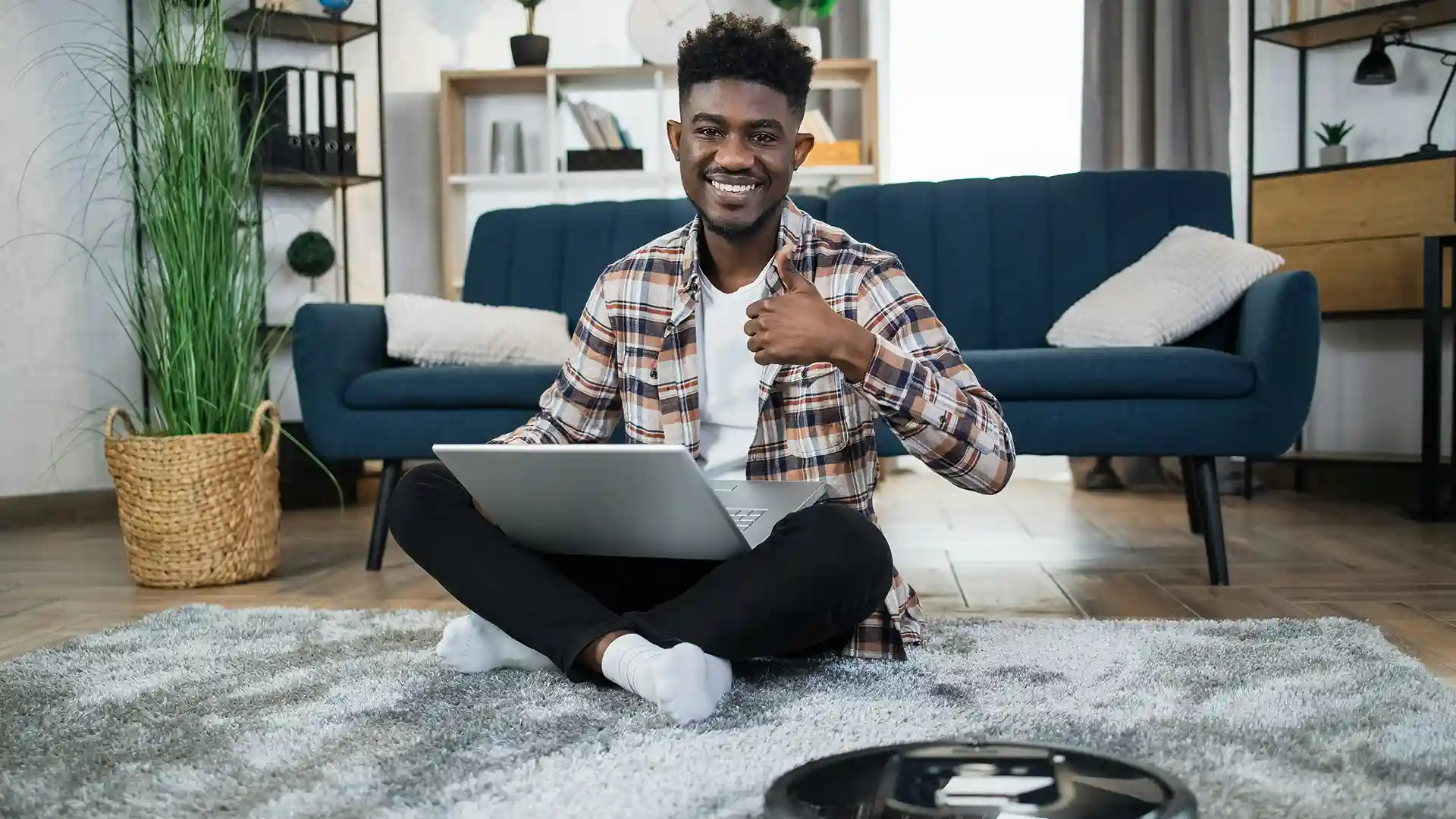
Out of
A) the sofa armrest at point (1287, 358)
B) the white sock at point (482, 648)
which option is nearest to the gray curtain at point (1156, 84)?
the sofa armrest at point (1287, 358)

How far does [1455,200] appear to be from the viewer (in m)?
3.46

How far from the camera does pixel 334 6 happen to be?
399 centimetres

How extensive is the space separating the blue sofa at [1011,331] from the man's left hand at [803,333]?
110 centimetres

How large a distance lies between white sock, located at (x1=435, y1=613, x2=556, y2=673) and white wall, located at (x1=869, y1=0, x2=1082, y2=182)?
323 centimetres

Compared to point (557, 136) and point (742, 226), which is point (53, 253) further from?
point (742, 226)

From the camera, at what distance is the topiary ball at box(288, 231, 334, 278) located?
407 centimetres

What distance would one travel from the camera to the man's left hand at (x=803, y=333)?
4.07 ft

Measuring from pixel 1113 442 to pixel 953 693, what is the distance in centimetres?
106

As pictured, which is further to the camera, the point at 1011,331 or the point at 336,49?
the point at 336,49

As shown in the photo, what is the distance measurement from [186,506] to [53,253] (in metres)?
1.54

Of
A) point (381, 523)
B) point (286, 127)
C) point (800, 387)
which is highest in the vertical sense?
point (286, 127)

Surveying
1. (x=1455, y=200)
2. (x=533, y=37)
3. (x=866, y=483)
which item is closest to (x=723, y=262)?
(x=866, y=483)

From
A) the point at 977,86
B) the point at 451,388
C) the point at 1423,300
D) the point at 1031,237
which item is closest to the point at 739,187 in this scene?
the point at 451,388

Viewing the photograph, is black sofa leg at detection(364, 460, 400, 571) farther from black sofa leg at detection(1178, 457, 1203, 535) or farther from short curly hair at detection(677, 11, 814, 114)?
black sofa leg at detection(1178, 457, 1203, 535)
